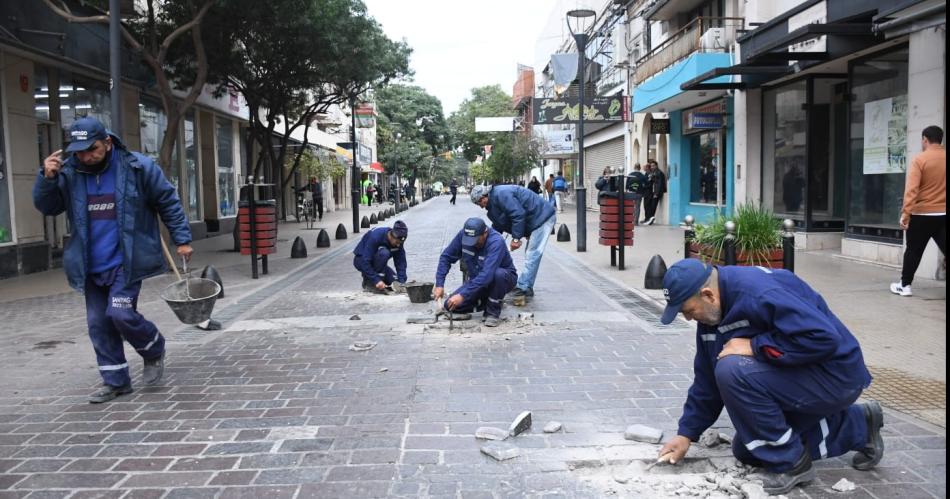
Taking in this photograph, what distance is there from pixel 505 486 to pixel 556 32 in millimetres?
50666

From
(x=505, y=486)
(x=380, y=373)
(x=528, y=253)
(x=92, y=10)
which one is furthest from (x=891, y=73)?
(x=92, y=10)

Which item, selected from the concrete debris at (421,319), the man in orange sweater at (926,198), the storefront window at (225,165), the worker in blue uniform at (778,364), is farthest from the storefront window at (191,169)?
the worker in blue uniform at (778,364)

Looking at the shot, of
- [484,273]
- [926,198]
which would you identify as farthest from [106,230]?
[926,198]

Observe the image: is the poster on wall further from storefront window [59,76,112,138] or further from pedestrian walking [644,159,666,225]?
storefront window [59,76,112,138]

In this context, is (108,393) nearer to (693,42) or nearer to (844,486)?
(844,486)

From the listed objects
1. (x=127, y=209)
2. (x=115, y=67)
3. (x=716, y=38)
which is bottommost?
(x=127, y=209)

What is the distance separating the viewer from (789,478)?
135 inches

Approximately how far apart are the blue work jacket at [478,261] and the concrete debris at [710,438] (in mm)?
3400

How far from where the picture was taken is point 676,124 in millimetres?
22375

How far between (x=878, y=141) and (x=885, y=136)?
20cm

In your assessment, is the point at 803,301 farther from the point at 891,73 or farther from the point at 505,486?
the point at 891,73

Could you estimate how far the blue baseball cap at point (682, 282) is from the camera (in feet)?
10.8

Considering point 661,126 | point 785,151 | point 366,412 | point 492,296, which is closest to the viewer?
point 366,412

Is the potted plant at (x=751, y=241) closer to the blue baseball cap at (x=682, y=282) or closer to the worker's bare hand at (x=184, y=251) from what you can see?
the blue baseball cap at (x=682, y=282)
